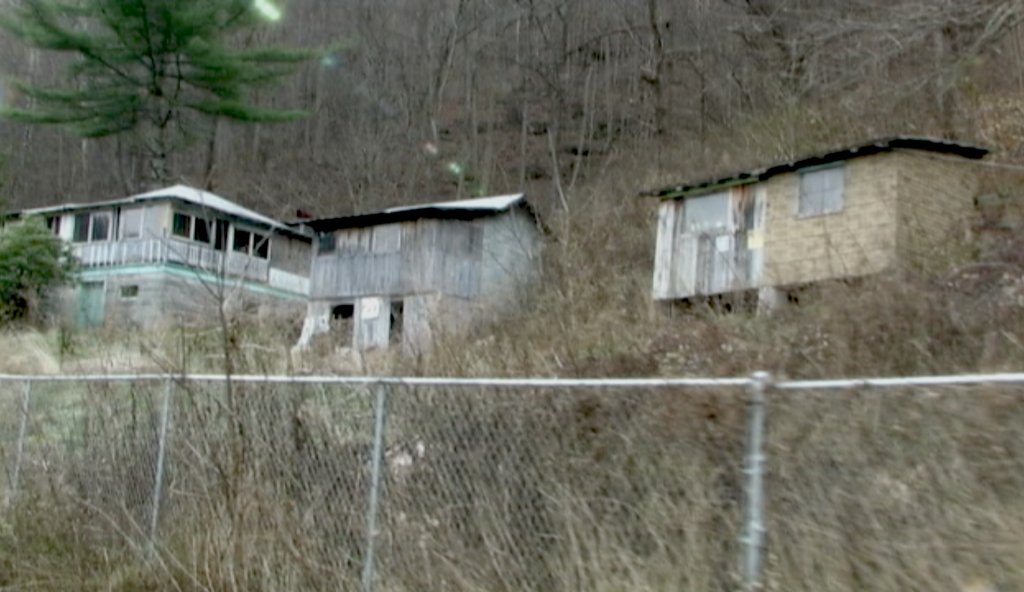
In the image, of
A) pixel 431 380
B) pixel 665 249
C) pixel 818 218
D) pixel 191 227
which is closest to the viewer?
pixel 431 380

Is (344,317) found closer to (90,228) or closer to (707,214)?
(707,214)

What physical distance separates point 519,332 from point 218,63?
892 inches

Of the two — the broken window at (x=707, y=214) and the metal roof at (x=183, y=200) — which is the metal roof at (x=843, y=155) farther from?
the metal roof at (x=183, y=200)

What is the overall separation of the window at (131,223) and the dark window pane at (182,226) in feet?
3.97

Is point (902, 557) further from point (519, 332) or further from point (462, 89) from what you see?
point (462, 89)

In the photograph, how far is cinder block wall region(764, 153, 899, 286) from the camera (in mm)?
17625

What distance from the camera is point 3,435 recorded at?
871 centimetres

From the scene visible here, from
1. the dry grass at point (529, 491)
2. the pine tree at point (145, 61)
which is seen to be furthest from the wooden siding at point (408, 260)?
the dry grass at point (529, 491)

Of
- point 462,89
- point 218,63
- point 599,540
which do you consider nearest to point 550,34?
point 462,89

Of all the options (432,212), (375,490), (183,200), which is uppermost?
(183,200)

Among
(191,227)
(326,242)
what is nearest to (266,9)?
(191,227)

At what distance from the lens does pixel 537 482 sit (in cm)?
511

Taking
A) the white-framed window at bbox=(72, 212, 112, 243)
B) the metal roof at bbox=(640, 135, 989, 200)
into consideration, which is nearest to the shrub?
the white-framed window at bbox=(72, 212, 112, 243)

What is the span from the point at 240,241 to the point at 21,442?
28.5 metres
